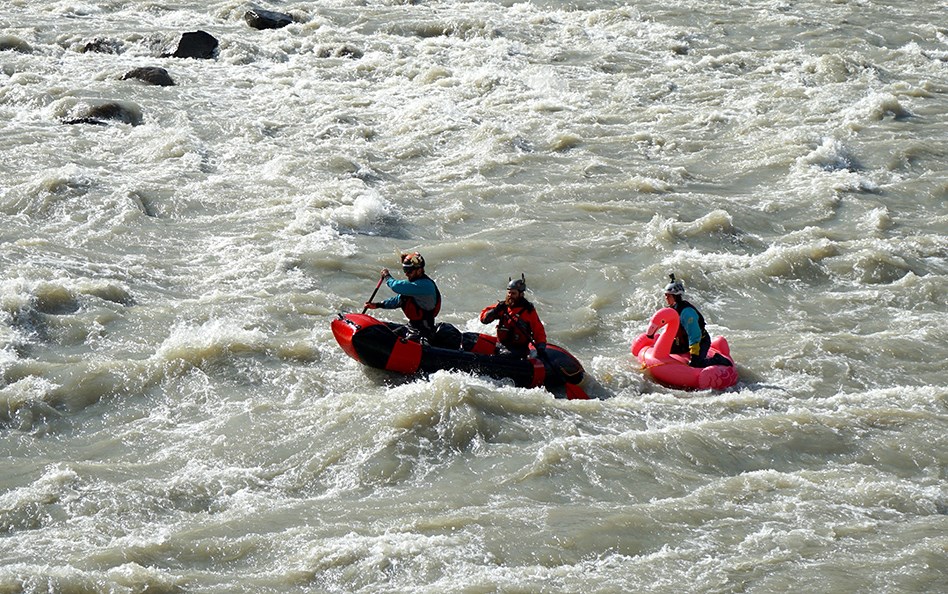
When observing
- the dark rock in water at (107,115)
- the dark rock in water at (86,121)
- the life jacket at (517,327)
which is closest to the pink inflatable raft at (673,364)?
the life jacket at (517,327)

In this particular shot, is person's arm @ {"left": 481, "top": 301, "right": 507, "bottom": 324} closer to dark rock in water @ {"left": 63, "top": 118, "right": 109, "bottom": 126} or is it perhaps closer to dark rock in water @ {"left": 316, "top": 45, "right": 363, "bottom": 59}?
dark rock in water @ {"left": 63, "top": 118, "right": 109, "bottom": 126}

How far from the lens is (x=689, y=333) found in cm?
1035

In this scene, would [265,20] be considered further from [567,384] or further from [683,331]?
[567,384]

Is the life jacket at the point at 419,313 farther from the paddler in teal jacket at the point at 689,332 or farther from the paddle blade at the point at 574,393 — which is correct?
the paddler in teal jacket at the point at 689,332

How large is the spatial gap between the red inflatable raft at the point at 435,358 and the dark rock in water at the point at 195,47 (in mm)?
12357

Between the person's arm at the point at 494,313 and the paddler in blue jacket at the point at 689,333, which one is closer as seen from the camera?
the person's arm at the point at 494,313

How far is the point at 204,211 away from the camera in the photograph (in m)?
14.2

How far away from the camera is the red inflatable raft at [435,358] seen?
9844mm

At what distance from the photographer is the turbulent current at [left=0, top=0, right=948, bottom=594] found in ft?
25.2

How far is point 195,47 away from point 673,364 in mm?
13713

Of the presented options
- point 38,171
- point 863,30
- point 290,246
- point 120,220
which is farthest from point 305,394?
point 863,30

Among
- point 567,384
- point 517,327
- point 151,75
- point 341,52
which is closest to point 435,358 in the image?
point 517,327

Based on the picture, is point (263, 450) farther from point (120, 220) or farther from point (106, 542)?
point (120, 220)

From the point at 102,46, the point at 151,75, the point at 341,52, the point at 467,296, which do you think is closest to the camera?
the point at 467,296
